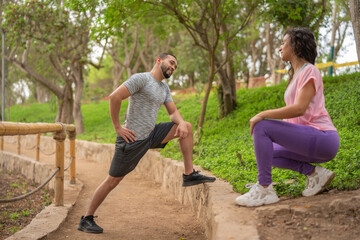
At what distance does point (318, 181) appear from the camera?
125 inches

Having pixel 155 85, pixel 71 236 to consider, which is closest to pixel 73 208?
pixel 71 236

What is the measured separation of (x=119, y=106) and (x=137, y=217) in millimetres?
1798

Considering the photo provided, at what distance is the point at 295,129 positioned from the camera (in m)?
2.99

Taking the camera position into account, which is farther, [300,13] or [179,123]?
[300,13]

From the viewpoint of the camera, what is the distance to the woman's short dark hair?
318cm

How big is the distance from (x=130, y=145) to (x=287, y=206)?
175 cm

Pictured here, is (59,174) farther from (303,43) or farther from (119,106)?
(303,43)

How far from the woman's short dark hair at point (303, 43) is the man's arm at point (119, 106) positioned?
67.0 inches

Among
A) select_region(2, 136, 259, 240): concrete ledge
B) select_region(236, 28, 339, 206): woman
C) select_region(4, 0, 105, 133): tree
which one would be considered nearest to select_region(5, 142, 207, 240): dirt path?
select_region(2, 136, 259, 240): concrete ledge

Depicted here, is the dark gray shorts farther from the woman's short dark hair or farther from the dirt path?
the woman's short dark hair

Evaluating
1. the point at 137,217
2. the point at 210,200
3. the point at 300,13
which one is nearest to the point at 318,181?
the point at 210,200

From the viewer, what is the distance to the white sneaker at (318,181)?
3158mm

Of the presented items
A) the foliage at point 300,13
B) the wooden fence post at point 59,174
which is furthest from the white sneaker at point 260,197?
the foliage at point 300,13

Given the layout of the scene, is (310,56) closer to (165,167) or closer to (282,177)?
(282,177)
